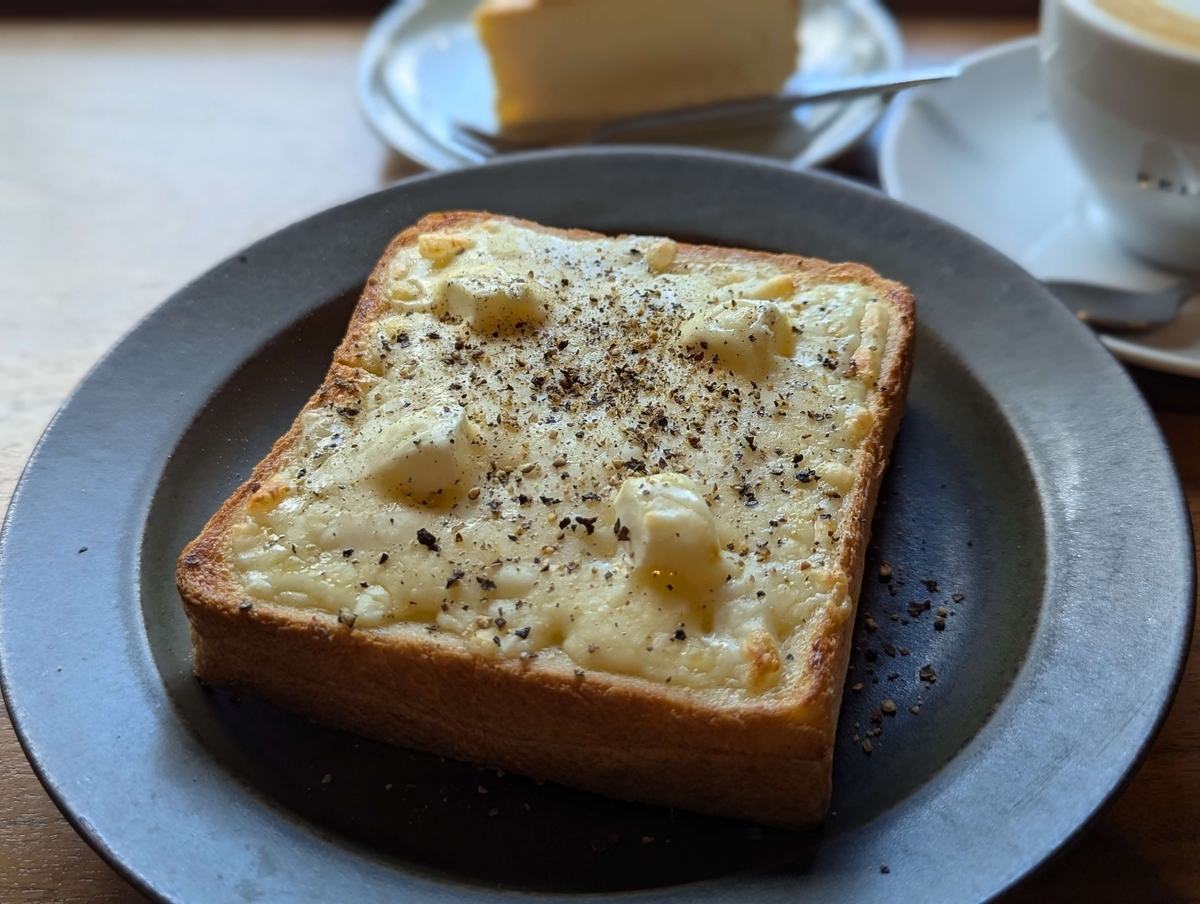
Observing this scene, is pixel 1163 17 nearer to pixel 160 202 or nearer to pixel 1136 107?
pixel 1136 107

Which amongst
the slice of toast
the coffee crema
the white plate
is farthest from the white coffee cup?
the slice of toast

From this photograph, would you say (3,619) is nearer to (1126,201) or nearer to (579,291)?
(579,291)

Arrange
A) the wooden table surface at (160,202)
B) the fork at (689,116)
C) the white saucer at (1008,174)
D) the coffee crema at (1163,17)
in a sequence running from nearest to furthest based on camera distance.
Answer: the wooden table surface at (160,202) → the coffee crema at (1163,17) → the white saucer at (1008,174) → the fork at (689,116)

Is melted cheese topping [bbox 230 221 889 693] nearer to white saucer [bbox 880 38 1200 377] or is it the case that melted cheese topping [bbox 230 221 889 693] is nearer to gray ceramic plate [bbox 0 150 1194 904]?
gray ceramic plate [bbox 0 150 1194 904]

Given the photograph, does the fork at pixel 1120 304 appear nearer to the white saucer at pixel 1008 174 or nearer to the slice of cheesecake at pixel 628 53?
the white saucer at pixel 1008 174

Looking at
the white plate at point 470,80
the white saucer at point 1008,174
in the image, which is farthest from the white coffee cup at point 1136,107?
the white plate at point 470,80

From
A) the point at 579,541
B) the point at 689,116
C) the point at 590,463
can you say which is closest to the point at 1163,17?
the point at 689,116
